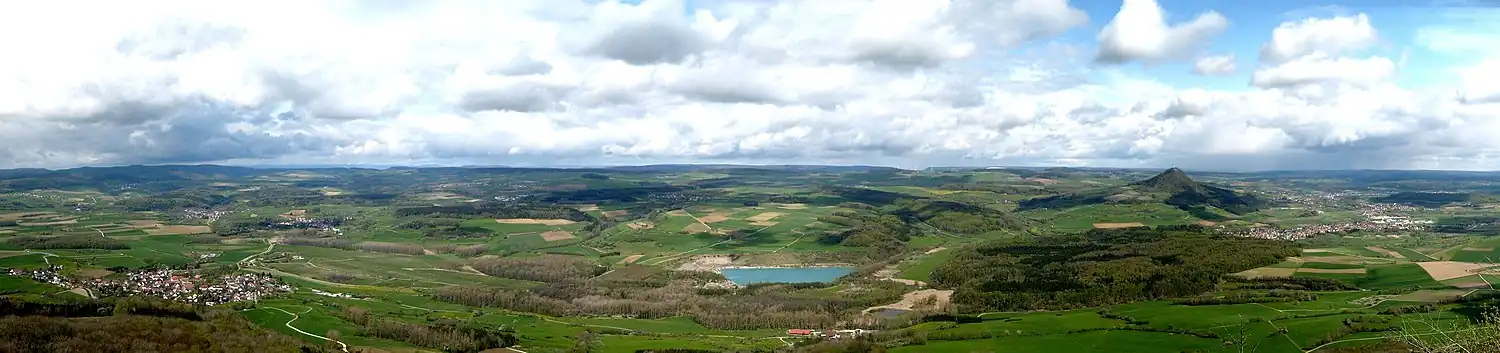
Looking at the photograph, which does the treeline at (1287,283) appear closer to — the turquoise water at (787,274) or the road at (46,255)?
the turquoise water at (787,274)

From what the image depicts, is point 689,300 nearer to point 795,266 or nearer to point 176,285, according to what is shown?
point 795,266

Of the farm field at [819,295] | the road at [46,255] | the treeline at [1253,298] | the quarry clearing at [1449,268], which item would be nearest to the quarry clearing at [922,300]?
the farm field at [819,295]

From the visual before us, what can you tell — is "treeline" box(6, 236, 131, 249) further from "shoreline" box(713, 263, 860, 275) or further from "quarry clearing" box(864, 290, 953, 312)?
"quarry clearing" box(864, 290, 953, 312)

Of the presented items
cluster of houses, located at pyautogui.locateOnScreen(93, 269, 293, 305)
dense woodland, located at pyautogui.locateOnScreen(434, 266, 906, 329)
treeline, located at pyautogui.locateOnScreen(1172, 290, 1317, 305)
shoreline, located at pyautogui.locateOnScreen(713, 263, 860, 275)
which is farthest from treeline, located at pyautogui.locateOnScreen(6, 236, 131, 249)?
treeline, located at pyautogui.locateOnScreen(1172, 290, 1317, 305)

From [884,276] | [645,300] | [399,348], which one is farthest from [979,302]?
[399,348]

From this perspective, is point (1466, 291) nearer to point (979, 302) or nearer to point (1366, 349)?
point (1366, 349)

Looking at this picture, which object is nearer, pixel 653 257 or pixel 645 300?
pixel 645 300
